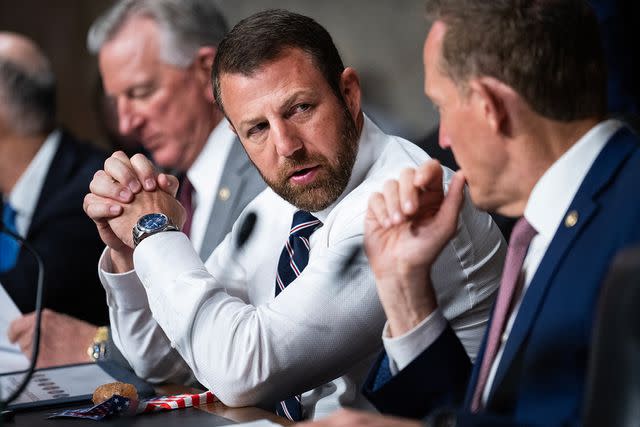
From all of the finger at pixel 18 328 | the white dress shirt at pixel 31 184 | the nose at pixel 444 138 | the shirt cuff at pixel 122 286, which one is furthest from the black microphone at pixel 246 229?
the white dress shirt at pixel 31 184

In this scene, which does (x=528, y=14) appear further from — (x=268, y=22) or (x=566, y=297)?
(x=268, y=22)

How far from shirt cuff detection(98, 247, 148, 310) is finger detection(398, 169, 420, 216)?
2.48 ft

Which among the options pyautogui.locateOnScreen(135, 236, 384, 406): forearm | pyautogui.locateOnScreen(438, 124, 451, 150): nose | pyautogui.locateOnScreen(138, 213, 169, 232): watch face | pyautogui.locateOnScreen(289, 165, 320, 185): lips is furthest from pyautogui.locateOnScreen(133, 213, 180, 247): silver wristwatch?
pyautogui.locateOnScreen(438, 124, 451, 150): nose

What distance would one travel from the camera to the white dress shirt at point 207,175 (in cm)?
256

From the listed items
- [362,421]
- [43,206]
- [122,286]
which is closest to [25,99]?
[43,206]

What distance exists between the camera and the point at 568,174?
1.33 m

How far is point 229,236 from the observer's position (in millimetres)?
2246

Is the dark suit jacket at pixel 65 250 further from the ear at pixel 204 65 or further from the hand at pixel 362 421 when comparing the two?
the hand at pixel 362 421

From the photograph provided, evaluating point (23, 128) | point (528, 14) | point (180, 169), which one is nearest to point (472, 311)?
point (528, 14)

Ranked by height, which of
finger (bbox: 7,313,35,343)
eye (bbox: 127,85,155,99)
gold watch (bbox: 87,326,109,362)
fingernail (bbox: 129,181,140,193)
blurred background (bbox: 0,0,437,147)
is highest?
fingernail (bbox: 129,181,140,193)

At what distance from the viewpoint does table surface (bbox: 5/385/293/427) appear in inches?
63.1

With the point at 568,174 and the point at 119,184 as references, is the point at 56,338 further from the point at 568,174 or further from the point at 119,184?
the point at 568,174

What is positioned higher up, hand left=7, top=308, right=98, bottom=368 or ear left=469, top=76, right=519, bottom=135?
ear left=469, top=76, right=519, bottom=135

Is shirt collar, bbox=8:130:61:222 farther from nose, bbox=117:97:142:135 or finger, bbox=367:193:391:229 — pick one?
finger, bbox=367:193:391:229
